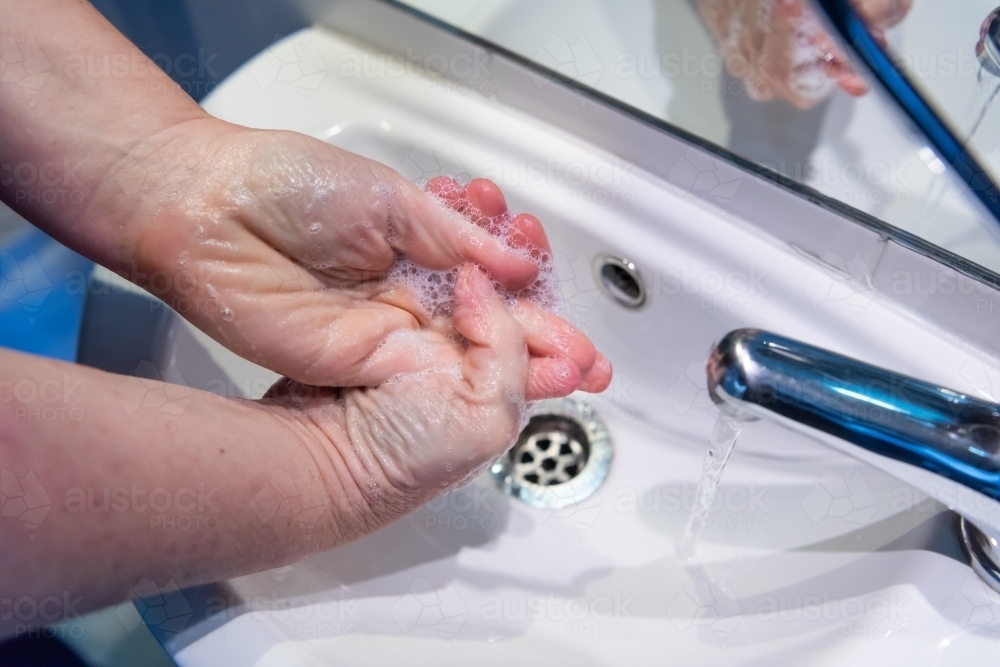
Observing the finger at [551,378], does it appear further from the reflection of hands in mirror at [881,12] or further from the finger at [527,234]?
the reflection of hands in mirror at [881,12]

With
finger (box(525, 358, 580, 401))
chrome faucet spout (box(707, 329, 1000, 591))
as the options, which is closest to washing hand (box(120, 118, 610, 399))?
finger (box(525, 358, 580, 401))

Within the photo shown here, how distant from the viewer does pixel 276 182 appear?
1.18 feet

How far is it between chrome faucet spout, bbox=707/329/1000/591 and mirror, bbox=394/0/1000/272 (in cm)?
15

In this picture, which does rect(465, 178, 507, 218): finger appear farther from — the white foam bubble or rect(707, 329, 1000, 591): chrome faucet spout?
rect(707, 329, 1000, 591): chrome faucet spout

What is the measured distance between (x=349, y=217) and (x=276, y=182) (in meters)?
0.04

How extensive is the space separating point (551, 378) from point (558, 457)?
153mm

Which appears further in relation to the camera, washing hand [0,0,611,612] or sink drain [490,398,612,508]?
sink drain [490,398,612,508]

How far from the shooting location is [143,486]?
30 centimetres

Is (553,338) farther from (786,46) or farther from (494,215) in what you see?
(786,46)

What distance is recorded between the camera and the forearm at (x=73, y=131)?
38cm

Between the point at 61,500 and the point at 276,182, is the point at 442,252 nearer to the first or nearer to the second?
the point at 276,182

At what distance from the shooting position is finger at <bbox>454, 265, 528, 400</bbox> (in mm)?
353

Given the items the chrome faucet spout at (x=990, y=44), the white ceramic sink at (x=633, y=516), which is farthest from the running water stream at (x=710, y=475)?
the chrome faucet spout at (x=990, y=44)

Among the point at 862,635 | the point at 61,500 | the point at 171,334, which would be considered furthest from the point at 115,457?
the point at 862,635
